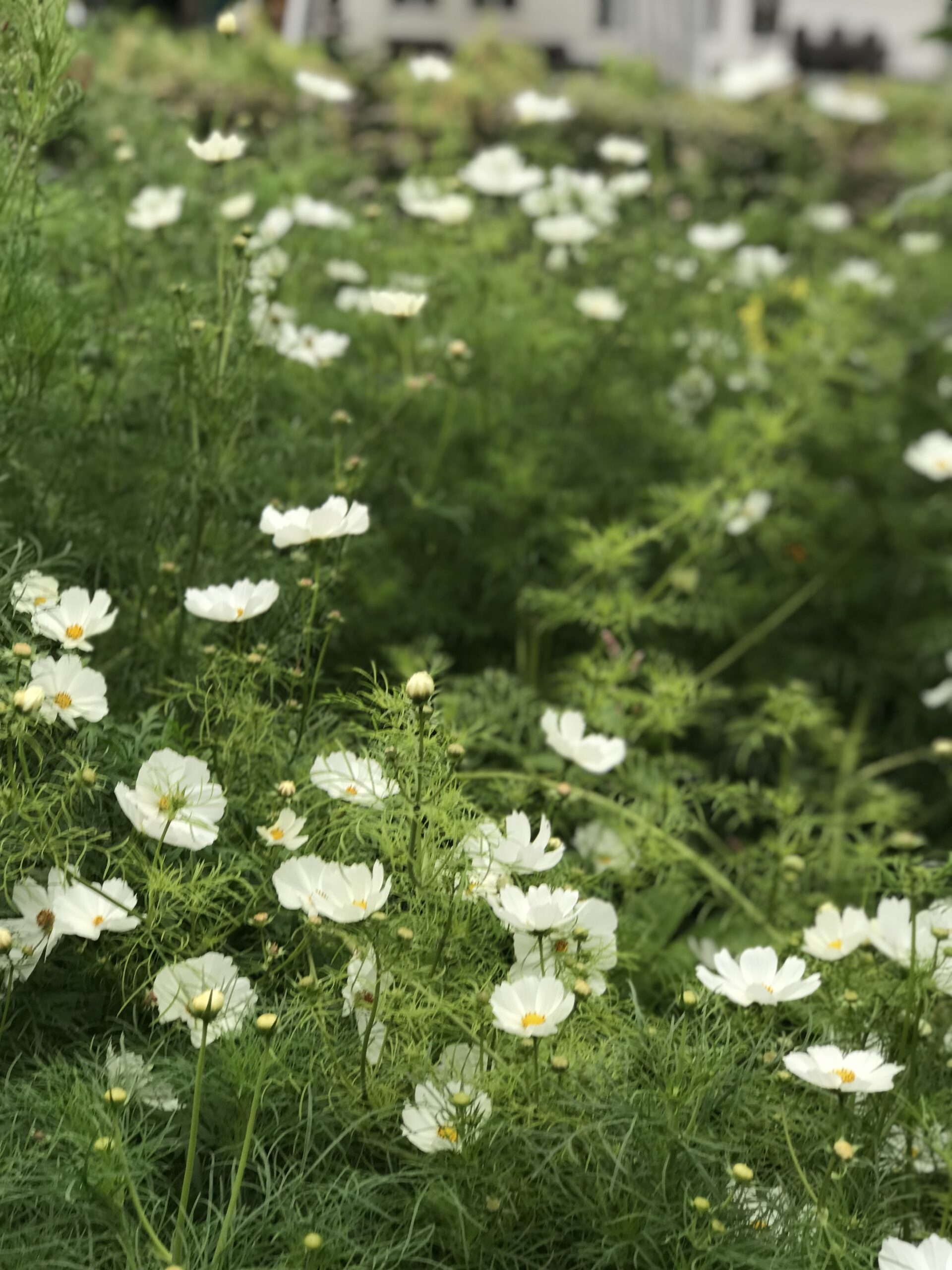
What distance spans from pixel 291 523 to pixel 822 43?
11.0 metres

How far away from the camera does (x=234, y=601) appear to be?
4.07 feet

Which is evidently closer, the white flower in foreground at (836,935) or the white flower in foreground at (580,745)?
the white flower in foreground at (836,935)

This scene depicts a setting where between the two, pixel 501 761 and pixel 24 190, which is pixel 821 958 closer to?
pixel 501 761

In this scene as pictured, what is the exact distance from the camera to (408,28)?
8.05 metres

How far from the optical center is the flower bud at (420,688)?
97 centimetres

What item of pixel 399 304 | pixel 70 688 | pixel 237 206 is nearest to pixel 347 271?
pixel 237 206

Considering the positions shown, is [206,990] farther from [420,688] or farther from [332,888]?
[420,688]

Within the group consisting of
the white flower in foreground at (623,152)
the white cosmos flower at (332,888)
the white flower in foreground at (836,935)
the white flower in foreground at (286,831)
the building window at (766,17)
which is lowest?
the building window at (766,17)

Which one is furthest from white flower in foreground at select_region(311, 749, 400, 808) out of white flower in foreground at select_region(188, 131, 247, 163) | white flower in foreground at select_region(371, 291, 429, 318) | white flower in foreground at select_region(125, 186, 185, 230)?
white flower in foreground at select_region(125, 186, 185, 230)

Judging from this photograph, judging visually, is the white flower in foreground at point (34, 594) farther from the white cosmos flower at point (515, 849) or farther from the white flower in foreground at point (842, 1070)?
the white flower in foreground at point (842, 1070)

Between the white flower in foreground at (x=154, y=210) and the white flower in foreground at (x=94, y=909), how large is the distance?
47.3 inches

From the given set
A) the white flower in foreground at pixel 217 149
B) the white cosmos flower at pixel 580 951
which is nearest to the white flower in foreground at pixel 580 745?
the white cosmos flower at pixel 580 951

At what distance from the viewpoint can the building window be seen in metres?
11.3

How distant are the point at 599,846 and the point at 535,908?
1.58ft
